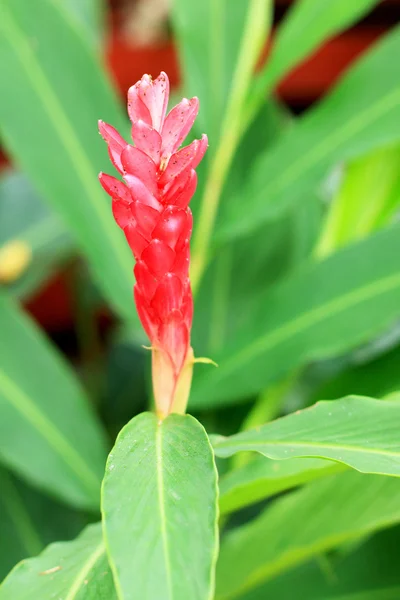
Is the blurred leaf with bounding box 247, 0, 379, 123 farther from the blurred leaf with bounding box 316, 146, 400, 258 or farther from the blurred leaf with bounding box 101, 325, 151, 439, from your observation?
the blurred leaf with bounding box 101, 325, 151, 439

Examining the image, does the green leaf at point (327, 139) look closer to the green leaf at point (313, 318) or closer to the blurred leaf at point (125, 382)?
the green leaf at point (313, 318)

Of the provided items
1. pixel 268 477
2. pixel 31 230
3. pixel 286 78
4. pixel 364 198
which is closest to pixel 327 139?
pixel 364 198

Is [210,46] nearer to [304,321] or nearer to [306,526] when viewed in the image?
[304,321]

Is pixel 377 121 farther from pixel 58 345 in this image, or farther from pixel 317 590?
pixel 58 345

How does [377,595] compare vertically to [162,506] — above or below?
below

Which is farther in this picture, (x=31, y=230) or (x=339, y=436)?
(x=31, y=230)
